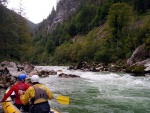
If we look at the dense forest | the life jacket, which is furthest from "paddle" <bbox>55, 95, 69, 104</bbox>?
the dense forest

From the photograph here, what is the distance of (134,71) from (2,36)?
48.5ft

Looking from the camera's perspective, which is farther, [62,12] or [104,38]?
[62,12]

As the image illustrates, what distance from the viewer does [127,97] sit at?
1307cm

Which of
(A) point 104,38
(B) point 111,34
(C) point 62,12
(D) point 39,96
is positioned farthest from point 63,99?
(C) point 62,12

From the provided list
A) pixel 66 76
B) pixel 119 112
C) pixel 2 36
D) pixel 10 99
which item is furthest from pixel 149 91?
pixel 2 36

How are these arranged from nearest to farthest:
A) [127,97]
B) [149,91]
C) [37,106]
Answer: [37,106] < [127,97] < [149,91]

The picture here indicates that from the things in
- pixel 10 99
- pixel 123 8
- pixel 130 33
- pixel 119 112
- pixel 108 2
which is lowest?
pixel 119 112

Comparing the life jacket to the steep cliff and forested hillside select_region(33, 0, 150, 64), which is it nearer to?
forested hillside select_region(33, 0, 150, 64)

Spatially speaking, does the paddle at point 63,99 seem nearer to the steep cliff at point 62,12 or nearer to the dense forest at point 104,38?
the dense forest at point 104,38

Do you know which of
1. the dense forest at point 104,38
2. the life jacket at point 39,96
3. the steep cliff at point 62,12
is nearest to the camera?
the life jacket at point 39,96

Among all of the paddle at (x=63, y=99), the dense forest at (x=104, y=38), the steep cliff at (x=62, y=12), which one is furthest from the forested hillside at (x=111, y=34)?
the steep cliff at (x=62, y=12)

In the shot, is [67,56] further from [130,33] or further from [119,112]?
[119,112]

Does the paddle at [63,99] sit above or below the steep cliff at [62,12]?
below

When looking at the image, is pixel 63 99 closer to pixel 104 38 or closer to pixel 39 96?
pixel 39 96
